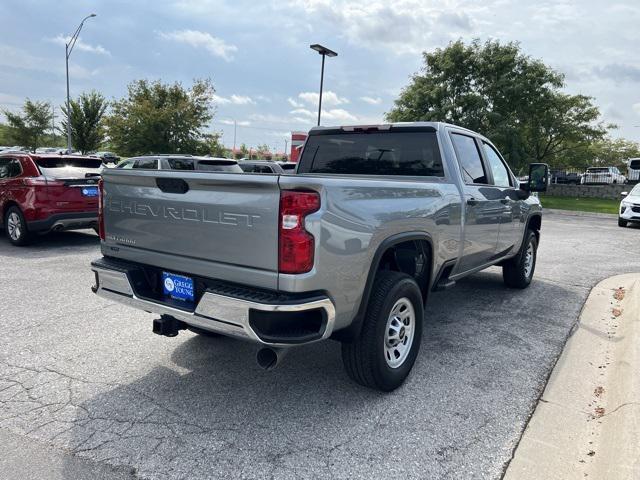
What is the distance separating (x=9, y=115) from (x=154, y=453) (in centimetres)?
5001

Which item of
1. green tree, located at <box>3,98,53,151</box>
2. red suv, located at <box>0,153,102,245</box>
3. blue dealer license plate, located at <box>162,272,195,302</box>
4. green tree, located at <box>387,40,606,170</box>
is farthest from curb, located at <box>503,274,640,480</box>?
green tree, located at <box>3,98,53,151</box>

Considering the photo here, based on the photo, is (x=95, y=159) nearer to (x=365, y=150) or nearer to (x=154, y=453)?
(x=365, y=150)

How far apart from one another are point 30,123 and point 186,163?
40976 mm

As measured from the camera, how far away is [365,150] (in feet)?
15.1

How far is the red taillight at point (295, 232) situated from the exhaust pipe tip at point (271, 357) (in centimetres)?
51

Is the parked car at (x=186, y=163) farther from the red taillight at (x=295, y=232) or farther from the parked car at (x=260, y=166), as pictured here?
the red taillight at (x=295, y=232)

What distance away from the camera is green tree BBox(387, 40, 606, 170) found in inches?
989

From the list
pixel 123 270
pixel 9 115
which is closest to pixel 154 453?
pixel 123 270

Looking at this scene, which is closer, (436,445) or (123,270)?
(436,445)

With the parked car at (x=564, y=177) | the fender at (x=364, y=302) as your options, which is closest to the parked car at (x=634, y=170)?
the parked car at (x=564, y=177)

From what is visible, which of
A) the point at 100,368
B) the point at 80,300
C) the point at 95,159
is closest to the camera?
the point at 100,368

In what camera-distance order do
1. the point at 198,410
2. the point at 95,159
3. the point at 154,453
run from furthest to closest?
the point at 95,159, the point at 198,410, the point at 154,453

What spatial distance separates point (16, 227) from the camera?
8.76 m

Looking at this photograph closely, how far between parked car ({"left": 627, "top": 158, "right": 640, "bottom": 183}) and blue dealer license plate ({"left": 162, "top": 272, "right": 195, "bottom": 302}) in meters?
27.5
